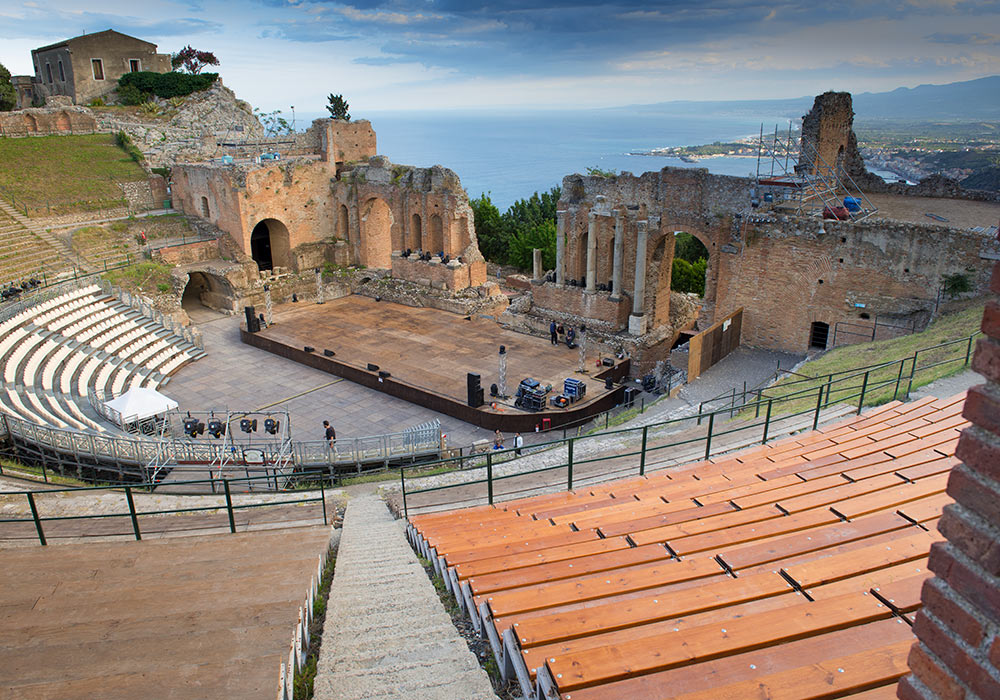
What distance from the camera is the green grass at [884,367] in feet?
44.2

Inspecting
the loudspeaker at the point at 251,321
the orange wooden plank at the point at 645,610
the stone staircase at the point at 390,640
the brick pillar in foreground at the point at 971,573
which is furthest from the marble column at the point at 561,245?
the brick pillar in foreground at the point at 971,573

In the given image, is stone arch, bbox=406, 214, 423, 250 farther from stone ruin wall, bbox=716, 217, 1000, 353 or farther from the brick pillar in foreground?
the brick pillar in foreground

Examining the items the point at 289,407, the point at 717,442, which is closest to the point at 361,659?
the point at 717,442

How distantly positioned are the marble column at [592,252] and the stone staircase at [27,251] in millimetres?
20501

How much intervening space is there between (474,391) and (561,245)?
9.30m

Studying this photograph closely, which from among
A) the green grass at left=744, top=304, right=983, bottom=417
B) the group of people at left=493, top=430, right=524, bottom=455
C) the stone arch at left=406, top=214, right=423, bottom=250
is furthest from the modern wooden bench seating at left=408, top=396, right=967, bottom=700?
the stone arch at left=406, top=214, right=423, bottom=250

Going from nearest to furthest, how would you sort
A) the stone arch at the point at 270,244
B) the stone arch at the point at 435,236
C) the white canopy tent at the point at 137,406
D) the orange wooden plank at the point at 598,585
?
the orange wooden plank at the point at 598,585 → the white canopy tent at the point at 137,406 → the stone arch at the point at 435,236 → the stone arch at the point at 270,244

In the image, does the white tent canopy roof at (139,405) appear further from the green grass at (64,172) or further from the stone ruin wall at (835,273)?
the green grass at (64,172)

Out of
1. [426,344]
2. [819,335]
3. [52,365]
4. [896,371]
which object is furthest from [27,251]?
[896,371]

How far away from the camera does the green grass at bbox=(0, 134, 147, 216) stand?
33.0 metres

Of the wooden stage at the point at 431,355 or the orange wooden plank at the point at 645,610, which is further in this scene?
the wooden stage at the point at 431,355

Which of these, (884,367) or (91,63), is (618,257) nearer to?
(884,367)

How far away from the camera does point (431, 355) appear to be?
84.3 feet

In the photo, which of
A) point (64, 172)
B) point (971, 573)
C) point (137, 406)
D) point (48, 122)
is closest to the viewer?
point (971, 573)
